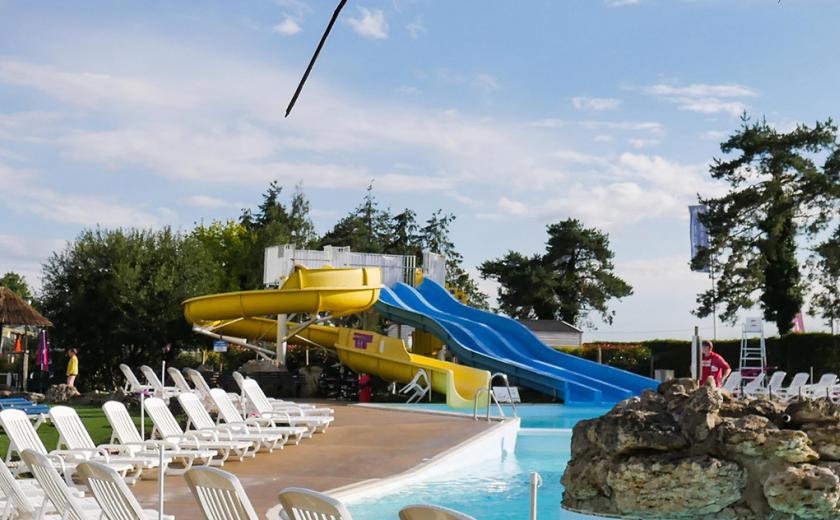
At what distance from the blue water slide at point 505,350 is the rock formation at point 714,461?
52.5ft

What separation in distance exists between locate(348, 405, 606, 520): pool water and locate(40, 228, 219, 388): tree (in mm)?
15337

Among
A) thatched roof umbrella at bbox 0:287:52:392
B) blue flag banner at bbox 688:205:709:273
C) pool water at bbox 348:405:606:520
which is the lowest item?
pool water at bbox 348:405:606:520

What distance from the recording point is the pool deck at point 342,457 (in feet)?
30.4

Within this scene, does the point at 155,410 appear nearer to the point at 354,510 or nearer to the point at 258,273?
the point at 354,510

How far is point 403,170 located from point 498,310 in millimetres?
28127

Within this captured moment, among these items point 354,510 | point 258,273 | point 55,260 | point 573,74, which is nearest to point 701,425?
point 354,510

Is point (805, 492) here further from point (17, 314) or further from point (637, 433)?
point (17, 314)

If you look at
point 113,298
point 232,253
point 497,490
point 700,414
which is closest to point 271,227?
point 232,253

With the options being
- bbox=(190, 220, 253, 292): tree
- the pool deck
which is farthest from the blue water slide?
bbox=(190, 220, 253, 292): tree

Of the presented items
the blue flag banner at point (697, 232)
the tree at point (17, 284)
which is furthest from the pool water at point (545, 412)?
the tree at point (17, 284)

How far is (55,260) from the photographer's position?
28.8 metres

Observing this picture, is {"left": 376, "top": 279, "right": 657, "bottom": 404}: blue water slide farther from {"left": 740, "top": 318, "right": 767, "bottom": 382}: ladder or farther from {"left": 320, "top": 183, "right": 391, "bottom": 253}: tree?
{"left": 320, "top": 183, "right": 391, "bottom": 253}: tree

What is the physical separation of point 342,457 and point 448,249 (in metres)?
44.8

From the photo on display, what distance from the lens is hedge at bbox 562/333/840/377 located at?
Answer: 98.0 feet
